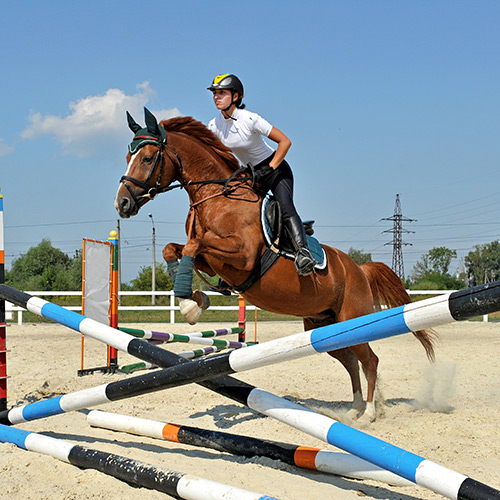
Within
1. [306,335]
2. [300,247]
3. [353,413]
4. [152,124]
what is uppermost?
Result: [152,124]

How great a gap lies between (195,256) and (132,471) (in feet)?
5.61

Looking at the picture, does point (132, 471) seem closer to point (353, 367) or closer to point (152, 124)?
point (152, 124)

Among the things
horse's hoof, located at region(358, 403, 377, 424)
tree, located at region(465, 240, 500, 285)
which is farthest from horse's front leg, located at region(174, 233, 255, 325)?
tree, located at region(465, 240, 500, 285)

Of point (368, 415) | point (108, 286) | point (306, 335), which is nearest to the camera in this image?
point (306, 335)

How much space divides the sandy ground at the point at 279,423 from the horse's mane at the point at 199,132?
2293 mm

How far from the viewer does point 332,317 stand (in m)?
5.36

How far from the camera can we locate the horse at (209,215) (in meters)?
4.23

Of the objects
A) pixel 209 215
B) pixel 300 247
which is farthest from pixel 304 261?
pixel 209 215

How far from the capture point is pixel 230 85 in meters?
4.41

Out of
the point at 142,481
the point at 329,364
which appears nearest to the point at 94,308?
the point at 329,364

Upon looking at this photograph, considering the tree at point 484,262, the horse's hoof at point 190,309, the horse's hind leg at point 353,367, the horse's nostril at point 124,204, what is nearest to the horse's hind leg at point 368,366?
the horse's hind leg at point 353,367

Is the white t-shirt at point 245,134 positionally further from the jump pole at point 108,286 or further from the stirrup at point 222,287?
the jump pole at point 108,286

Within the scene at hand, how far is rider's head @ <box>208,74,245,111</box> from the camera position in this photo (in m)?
4.40

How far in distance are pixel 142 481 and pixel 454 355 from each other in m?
7.57
